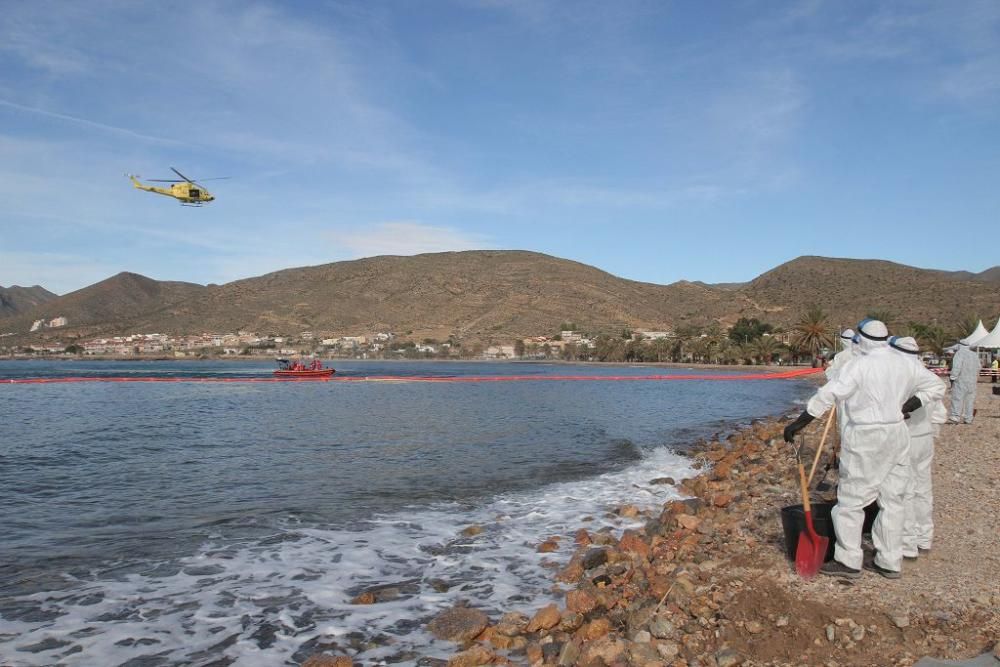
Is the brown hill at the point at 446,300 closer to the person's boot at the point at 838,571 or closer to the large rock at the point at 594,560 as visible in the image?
the large rock at the point at 594,560

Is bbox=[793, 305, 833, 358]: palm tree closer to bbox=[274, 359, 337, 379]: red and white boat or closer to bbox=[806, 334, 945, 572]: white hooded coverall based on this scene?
bbox=[274, 359, 337, 379]: red and white boat

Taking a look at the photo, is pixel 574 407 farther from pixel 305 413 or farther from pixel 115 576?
pixel 115 576

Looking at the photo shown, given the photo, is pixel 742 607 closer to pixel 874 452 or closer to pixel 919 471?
pixel 874 452

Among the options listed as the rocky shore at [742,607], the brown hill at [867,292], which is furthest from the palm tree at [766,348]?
the rocky shore at [742,607]

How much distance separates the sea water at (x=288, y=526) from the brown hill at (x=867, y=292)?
7243 cm

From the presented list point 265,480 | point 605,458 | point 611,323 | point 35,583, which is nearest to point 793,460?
point 605,458

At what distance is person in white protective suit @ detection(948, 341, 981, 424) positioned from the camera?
50.8ft

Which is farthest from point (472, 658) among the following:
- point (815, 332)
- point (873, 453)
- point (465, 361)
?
point (465, 361)

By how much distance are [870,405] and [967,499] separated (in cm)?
390

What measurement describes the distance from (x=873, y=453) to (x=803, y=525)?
0.88 metres

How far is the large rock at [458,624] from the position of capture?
6500mm

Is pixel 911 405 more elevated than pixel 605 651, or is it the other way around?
pixel 911 405

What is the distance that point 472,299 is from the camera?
151 metres

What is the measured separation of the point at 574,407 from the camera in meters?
36.4
